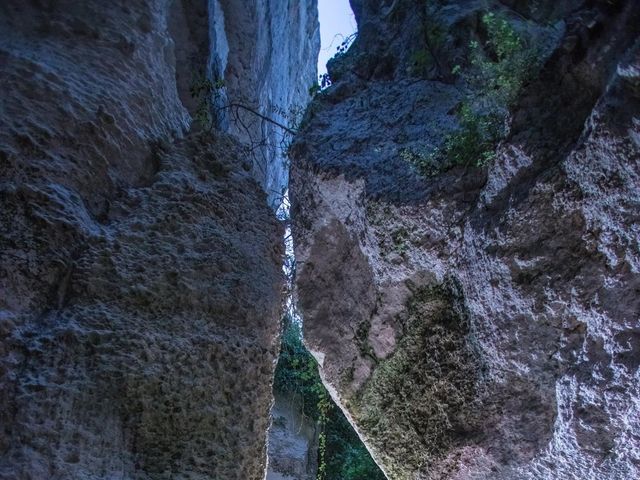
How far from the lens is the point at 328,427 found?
31.3 feet

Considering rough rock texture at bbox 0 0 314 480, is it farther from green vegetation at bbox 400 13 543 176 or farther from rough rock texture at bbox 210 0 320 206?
rough rock texture at bbox 210 0 320 206

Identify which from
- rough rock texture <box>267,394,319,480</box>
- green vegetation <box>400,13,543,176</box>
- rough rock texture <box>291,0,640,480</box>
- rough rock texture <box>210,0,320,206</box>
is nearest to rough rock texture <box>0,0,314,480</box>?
rough rock texture <box>291,0,640,480</box>

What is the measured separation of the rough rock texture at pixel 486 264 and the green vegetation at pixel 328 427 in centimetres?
417

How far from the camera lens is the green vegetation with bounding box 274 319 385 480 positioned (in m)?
8.98

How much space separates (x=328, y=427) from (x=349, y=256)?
18.7 feet

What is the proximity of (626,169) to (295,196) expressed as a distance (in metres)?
3.17

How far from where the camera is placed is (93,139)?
11.7 feet

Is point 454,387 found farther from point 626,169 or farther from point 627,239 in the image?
point 626,169

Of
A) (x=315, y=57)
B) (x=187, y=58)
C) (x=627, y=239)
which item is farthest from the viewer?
(x=315, y=57)

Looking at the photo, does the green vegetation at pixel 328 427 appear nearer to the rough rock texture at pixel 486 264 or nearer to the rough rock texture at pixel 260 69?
the rough rock texture at pixel 260 69

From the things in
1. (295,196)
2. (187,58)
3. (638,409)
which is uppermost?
(187,58)

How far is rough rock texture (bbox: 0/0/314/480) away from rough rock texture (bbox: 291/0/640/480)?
84 centimetres

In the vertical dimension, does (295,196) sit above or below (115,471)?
above

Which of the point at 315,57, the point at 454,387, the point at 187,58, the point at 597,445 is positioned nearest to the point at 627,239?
the point at 597,445
